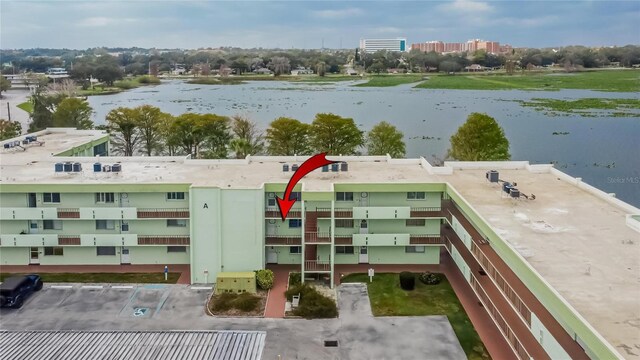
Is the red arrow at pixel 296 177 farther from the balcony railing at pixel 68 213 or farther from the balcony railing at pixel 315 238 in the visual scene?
the balcony railing at pixel 68 213

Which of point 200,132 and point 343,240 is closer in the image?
point 343,240

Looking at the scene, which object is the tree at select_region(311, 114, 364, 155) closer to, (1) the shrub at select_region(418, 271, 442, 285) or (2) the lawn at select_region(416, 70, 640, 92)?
(1) the shrub at select_region(418, 271, 442, 285)

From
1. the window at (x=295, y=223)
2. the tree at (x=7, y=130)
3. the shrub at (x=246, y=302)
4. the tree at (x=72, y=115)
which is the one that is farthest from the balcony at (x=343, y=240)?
the tree at (x=7, y=130)

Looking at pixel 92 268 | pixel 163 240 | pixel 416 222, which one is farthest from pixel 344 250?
pixel 92 268

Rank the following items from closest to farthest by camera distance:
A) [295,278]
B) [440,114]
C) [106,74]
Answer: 1. [295,278]
2. [440,114]
3. [106,74]

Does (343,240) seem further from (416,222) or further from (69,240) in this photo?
(69,240)

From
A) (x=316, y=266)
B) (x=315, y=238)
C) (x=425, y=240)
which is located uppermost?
(x=315, y=238)

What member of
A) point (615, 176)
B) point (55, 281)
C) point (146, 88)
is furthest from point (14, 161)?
point (146, 88)

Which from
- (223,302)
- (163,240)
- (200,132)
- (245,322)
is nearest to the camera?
(245,322)
